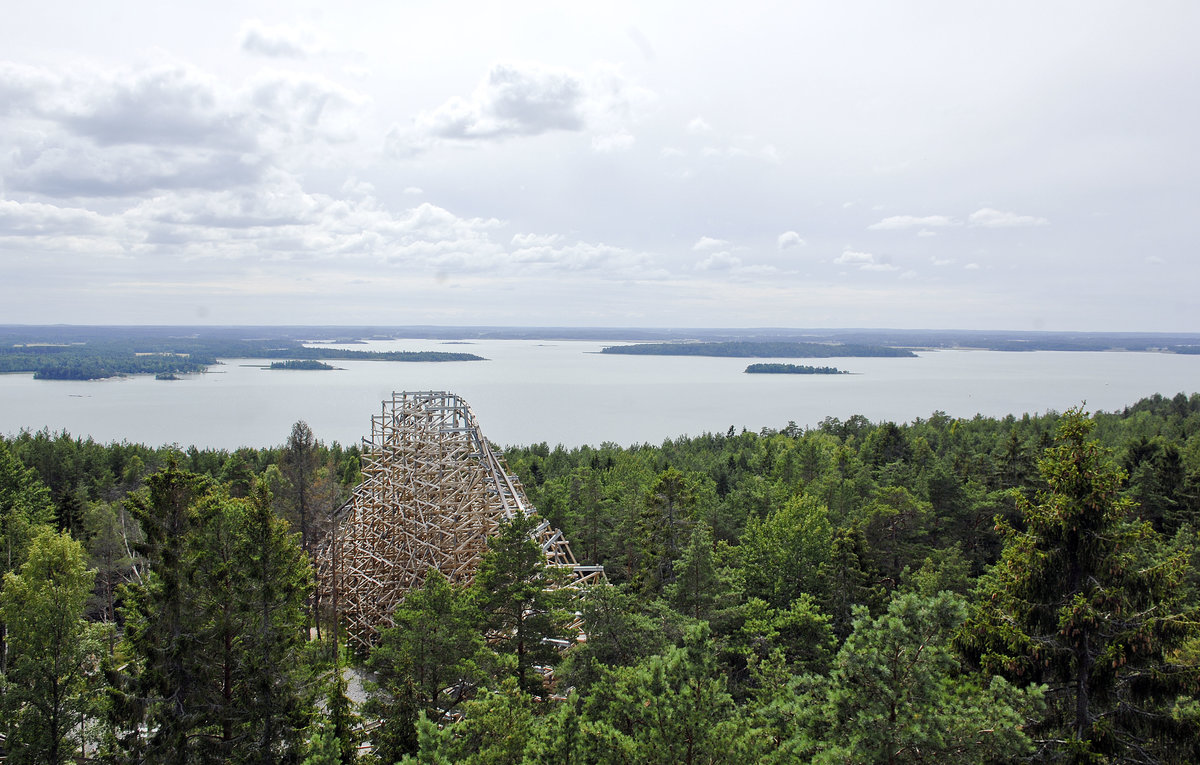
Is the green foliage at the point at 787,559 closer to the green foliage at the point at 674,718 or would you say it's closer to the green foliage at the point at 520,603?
the green foliage at the point at 520,603

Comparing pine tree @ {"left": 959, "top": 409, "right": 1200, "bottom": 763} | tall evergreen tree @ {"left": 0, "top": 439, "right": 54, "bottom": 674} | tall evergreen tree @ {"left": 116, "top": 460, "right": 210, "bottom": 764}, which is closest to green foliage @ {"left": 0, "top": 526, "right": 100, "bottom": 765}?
tall evergreen tree @ {"left": 116, "top": 460, "right": 210, "bottom": 764}

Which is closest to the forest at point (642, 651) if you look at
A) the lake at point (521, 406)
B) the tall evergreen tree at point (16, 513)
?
the tall evergreen tree at point (16, 513)

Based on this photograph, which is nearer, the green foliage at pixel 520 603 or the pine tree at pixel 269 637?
the pine tree at pixel 269 637

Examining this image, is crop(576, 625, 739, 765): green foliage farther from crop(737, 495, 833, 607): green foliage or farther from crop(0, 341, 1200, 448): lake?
crop(0, 341, 1200, 448): lake

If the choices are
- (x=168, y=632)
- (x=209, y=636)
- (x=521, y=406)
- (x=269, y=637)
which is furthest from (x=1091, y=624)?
(x=521, y=406)

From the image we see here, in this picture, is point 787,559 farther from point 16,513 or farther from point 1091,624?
point 16,513

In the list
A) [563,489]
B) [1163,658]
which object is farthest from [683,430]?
[1163,658]

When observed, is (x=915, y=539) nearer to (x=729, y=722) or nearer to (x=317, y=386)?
(x=729, y=722)
